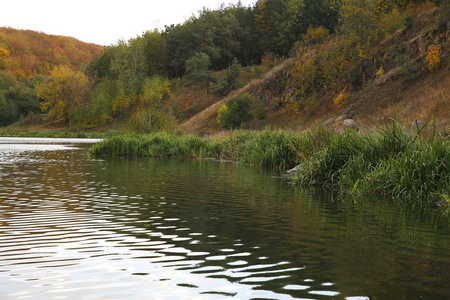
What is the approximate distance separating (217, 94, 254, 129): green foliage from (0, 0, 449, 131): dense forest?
6515mm

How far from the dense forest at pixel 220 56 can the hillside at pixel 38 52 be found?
60.4ft

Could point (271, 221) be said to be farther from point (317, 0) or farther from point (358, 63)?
point (317, 0)

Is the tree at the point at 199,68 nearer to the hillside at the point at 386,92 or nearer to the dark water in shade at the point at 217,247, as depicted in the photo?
the hillside at the point at 386,92

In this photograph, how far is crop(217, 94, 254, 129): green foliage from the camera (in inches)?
2314

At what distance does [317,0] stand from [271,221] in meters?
82.6

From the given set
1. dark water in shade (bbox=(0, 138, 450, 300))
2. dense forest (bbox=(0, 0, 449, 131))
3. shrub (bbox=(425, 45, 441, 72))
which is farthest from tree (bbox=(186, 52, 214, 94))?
dark water in shade (bbox=(0, 138, 450, 300))

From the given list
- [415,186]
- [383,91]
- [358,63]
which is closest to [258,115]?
[358,63]

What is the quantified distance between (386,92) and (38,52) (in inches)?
5458

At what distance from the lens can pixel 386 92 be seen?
46.6 metres

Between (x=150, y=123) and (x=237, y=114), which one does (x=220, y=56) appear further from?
(x=150, y=123)

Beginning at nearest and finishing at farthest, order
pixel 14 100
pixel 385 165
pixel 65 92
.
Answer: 1. pixel 385 165
2. pixel 65 92
3. pixel 14 100

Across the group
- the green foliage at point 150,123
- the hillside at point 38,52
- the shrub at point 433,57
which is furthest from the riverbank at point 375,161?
the hillside at point 38,52

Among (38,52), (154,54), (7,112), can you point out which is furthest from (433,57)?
(38,52)

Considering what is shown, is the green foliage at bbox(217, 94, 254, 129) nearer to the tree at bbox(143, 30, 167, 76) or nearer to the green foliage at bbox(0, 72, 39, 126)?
the tree at bbox(143, 30, 167, 76)
